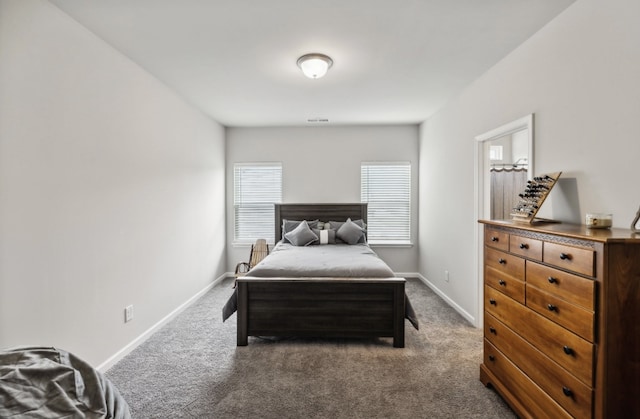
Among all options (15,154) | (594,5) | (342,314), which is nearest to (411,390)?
(342,314)

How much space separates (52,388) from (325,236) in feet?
12.1

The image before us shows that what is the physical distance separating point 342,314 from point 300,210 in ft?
8.33

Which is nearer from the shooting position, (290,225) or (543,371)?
(543,371)

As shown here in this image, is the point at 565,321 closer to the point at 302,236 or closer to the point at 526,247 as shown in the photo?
the point at 526,247

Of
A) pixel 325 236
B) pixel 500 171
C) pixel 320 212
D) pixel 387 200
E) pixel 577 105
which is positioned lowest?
pixel 325 236

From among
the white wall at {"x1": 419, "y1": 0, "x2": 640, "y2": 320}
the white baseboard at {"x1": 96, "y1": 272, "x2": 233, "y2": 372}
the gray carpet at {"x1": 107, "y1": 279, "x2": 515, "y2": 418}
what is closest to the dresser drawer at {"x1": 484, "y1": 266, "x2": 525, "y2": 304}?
the white wall at {"x1": 419, "y1": 0, "x2": 640, "y2": 320}

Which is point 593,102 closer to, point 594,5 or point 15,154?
point 594,5

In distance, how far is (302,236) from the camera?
454cm

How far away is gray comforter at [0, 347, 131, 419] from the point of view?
109 centimetres

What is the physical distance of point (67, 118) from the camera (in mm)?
2113

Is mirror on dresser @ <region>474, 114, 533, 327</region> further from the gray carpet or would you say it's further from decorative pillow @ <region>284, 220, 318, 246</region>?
decorative pillow @ <region>284, 220, 318, 246</region>

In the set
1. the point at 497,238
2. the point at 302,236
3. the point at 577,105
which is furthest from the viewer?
the point at 302,236

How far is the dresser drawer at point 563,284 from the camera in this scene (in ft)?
4.55

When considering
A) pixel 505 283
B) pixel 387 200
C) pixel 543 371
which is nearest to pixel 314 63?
pixel 505 283
